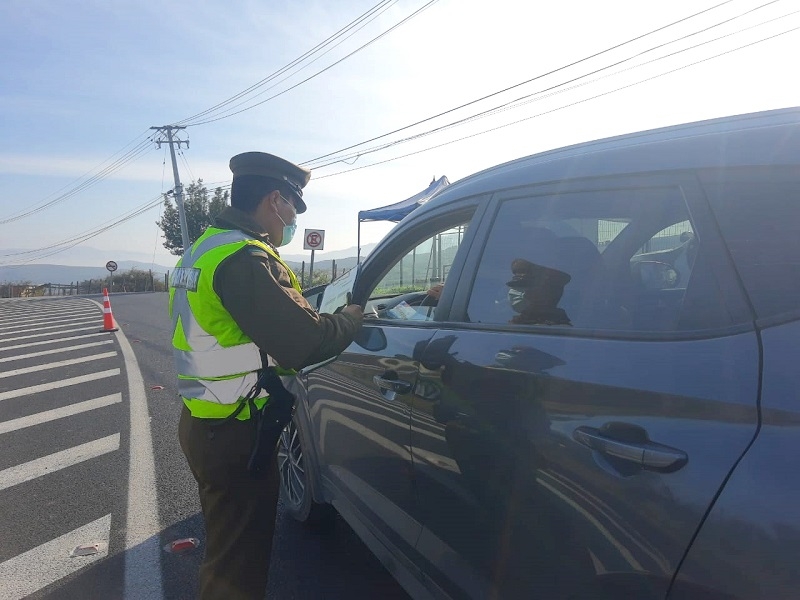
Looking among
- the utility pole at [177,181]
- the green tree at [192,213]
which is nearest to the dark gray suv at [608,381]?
the utility pole at [177,181]

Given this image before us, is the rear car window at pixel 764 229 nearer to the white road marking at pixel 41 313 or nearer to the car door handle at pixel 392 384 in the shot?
the car door handle at pixel 392 384

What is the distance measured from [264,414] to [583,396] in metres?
1.25

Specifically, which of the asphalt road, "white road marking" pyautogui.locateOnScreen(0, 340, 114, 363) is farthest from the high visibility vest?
"white road marking" pyautogui.locateOnScreen(0, 340, 114, 363)

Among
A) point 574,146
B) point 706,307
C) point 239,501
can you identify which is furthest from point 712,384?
point 239,501

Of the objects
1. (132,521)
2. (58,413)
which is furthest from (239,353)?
(58,413)

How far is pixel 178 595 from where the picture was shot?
9.71ft

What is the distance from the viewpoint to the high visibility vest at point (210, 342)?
7.00ft

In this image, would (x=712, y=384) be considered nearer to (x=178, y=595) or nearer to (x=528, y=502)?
(x=528, y=502)

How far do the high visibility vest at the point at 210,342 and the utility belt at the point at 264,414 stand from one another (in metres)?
0.01

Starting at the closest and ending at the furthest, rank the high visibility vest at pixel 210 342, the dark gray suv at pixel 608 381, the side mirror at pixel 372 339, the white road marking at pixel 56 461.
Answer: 1. the dark gray suv at pixel 608 381
2. the high visibility vest at pixel 210 342
3. the side mirror at pixel 372 339
4. the white road marking at pixel 56 461

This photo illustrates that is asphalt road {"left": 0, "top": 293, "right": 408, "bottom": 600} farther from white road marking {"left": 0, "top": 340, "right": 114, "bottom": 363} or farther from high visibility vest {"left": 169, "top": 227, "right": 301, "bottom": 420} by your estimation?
white road marking {"left": 0, "top": 340, "right": 114, "bottom": 363}

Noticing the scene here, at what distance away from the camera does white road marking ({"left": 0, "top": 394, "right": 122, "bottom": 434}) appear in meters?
6.10

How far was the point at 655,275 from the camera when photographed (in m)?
1.69

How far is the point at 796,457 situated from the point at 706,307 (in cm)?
39
